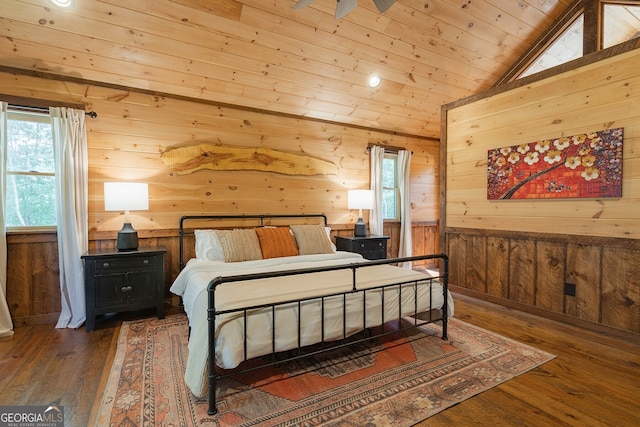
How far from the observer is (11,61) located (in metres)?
2.86

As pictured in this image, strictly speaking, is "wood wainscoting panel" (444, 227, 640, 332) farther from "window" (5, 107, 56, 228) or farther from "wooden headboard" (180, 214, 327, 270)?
"window" (5, 107, 56, 228)

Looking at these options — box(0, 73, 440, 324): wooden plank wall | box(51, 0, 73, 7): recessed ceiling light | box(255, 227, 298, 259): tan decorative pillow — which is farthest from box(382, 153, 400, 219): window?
box(51, 0, 73, 7): recessed ceiling light

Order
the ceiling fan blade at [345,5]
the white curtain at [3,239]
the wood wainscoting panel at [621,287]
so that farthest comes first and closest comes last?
the white curtain at [3,239]
the wood wainscoting panel at [621,287]
the ceiling fan blade at [345,5]

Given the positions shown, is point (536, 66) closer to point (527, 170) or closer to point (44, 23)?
point (527, 170)

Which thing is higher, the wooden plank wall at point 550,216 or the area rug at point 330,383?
the wooden plank wall at point 550,216

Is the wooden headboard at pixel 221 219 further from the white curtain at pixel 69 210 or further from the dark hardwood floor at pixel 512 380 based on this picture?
the dark hardwood floor at pixel 512 380

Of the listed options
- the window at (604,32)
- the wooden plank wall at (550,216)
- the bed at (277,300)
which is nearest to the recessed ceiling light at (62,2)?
the bed at (277,300)

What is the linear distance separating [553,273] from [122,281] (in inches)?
168

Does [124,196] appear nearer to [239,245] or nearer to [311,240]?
[239,245]

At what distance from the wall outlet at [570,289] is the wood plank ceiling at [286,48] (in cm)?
292

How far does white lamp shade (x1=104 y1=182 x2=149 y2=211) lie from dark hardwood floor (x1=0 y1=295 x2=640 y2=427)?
115cm

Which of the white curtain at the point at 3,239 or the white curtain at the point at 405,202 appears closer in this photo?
the white curtain at the point at 3,239

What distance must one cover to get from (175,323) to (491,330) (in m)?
3.02

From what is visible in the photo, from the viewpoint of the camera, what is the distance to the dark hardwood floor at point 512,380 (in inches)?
69.7
